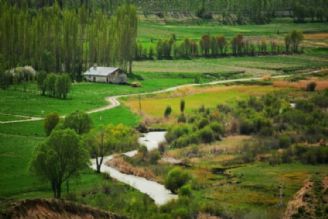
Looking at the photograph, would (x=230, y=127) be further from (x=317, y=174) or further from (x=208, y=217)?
(x=208, y=217)

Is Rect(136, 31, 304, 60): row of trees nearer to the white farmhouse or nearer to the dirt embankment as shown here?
the white farmhouse

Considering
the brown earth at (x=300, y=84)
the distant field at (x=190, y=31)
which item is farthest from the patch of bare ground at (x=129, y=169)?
the distant field at (x=190, y=31)

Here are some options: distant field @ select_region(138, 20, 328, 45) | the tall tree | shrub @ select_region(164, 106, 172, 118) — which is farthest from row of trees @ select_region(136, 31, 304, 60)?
the tall tree

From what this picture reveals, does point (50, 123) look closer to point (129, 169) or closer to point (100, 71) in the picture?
point (129, 169)

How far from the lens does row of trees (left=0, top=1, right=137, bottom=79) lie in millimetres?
110250

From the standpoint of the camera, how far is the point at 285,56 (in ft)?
536

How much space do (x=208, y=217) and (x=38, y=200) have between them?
18.0 metres

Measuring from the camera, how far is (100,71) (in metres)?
115

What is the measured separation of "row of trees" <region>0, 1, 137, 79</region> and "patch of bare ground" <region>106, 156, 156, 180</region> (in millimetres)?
48622

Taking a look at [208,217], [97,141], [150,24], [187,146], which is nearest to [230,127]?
[187,146]

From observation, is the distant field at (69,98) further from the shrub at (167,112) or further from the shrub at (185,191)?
the shrub at (185,191)

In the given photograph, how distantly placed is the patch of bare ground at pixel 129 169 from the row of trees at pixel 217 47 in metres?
87.7

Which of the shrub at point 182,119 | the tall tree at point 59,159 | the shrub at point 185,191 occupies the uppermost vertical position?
the tall tree at point 59,159

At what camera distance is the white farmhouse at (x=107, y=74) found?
114 m
